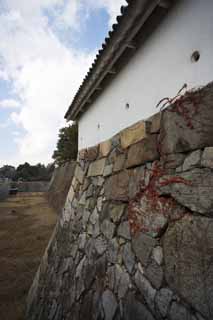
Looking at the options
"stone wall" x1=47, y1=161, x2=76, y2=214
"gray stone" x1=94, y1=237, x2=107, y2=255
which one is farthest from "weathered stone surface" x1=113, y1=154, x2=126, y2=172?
"stone wall" x1=47, y1=161, x2=76, y2=214

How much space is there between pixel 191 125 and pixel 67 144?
48.4 feet

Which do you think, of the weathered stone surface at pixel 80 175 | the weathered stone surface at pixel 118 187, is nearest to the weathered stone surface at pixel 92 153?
the weathered stone surface at pixel 80 175

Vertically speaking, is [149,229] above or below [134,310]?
above

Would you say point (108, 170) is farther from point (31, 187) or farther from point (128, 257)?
point (31, 187)

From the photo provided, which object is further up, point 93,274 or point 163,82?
point 163,82

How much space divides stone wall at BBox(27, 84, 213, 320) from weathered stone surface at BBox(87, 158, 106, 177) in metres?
0.01

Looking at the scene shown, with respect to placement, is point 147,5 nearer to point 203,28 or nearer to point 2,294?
point 203,28

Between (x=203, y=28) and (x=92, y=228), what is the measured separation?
2.14m

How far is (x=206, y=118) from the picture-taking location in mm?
1118

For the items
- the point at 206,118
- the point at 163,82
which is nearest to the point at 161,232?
the point at 206,118

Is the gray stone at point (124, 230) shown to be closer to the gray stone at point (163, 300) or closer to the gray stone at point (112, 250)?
the gray stone at point (112, 250)

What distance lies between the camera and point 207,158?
3.50 feet

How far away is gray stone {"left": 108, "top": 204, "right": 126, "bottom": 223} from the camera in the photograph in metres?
1.83

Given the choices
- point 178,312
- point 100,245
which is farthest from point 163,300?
point 100,245
